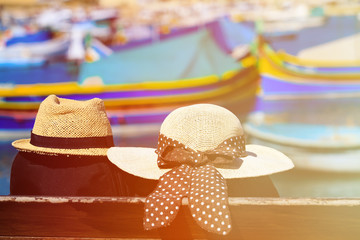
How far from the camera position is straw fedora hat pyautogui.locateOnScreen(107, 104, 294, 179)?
81 cm

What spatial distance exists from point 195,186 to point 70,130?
35cm

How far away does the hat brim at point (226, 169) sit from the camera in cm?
80

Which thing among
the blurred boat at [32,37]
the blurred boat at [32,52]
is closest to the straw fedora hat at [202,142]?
the blurred boat at [32,52]

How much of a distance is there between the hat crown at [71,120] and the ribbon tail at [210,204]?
0.31m

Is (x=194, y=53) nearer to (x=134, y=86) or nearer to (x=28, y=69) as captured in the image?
(x=134, y=86)

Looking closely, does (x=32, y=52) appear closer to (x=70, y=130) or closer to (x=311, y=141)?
(x=311, y=141)

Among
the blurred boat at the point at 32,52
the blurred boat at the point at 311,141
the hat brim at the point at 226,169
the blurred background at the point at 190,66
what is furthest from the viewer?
the blurred boat at the point at 32,52

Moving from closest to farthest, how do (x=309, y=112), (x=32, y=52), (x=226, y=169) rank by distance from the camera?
1. (x=226, y=169)
2. (x=309, y=112)
3. (x=32, y=52)

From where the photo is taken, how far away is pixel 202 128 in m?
0.85

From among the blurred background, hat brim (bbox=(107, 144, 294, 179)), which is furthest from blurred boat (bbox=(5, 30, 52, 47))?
hat brim (bbox=(107, 144, 294, 179))

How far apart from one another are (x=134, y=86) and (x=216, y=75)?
0.71 metres

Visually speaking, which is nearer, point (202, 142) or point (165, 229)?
point (165, 229)

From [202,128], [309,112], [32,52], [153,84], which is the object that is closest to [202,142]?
[202,128]

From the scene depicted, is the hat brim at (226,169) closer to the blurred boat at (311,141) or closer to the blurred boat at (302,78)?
the blurred boat at (311,141)
